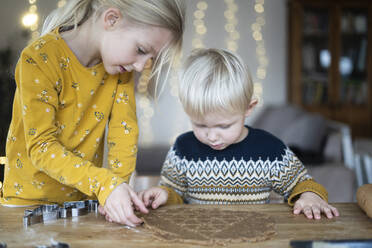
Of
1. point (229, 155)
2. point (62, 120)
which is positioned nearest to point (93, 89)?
point (62, 120)

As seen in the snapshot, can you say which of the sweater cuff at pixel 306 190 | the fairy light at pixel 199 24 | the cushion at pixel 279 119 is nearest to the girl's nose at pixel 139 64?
the sweater cuff at pixel 306 190

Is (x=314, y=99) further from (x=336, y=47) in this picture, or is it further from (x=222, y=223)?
(x=222, y=223)

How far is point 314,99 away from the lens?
4.35m

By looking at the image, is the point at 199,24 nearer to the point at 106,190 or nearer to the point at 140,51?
the point at 140,51

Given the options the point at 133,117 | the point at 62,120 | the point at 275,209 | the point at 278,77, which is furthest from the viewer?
the point at 278,77

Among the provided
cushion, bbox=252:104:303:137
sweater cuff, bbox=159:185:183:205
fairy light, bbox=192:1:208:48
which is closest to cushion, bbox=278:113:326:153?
cushion, bbox=252:104:303:137

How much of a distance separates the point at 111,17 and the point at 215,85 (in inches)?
12.5

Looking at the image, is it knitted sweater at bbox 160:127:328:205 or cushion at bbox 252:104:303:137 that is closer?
knitted sweater at bbox 160:127:328:205

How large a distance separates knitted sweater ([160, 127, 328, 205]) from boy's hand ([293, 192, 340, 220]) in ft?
0.68

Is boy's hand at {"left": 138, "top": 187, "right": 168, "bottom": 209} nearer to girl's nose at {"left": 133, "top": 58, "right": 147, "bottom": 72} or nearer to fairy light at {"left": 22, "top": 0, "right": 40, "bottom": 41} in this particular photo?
girl's nose at {"left": 133, "top": 58, "right": 147, "bottom": 72}

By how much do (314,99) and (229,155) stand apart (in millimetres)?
3401

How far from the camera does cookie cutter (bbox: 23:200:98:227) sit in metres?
0.82

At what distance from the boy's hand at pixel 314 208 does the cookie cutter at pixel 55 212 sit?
471mm

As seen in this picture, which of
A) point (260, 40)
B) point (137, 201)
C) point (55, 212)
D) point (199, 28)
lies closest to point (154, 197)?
point (137, 201)
